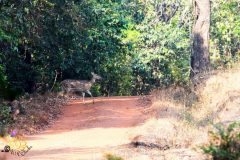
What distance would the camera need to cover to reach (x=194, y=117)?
42.4 ft

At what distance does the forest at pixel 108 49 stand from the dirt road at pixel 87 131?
66cm

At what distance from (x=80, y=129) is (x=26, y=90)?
380 inches

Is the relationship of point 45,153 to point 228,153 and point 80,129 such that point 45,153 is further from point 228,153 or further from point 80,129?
point 228,153

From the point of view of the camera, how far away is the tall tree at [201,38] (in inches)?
772

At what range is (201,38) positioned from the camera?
19.6 meters

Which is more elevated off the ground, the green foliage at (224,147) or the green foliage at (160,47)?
the green foliage at (160,47)

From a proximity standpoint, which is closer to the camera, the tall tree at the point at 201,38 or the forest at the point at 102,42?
the forest at the point at 102,42

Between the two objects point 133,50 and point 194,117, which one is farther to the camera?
point 133,50

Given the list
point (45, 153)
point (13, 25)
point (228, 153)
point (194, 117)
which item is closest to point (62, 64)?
point (13, 25)

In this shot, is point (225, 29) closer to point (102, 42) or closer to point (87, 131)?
point (102, 42)

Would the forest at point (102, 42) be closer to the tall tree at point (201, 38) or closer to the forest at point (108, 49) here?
the forest at point (108, 49)

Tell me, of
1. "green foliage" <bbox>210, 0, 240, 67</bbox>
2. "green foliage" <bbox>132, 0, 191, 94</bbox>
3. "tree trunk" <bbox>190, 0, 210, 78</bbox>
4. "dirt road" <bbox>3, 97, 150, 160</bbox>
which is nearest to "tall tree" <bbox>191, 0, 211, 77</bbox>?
"tree trunk" <bbox>190, 0, 210, 78</bbox>
